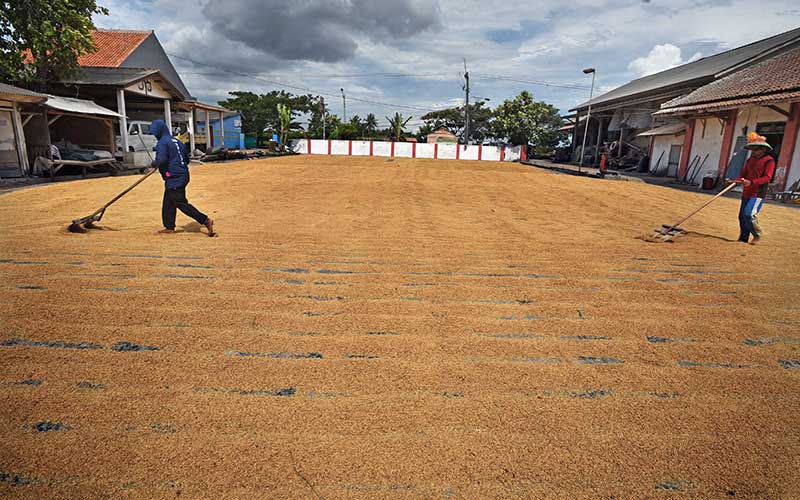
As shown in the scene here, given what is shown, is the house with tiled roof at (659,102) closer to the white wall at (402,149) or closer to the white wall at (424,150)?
the white wall at (424,150)

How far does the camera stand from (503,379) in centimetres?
255

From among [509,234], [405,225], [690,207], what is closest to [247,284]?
[405,225]

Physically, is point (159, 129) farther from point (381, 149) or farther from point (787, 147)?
point (381, 149)

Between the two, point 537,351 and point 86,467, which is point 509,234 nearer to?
point 537,351

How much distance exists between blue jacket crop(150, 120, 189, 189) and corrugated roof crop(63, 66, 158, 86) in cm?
1367

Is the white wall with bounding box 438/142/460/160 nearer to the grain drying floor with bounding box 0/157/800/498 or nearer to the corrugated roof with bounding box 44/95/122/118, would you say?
the corrugated roof with bounding box 44/95/122/118

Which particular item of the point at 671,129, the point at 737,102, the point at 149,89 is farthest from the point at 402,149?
the point at 737,102

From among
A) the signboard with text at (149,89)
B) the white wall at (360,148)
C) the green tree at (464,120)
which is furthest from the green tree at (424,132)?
the signboard with text at (149,89)

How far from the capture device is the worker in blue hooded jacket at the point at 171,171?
564cm

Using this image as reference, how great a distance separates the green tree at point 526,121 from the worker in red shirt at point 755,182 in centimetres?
3426

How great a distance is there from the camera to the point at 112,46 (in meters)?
24.1

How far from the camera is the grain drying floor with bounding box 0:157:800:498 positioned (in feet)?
6.12

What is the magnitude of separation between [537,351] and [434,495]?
55.3 inches

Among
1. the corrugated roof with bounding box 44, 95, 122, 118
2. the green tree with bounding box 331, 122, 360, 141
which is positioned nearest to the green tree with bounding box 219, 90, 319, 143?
the green tree with bounding box 331, 122, 360, 141
